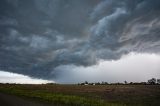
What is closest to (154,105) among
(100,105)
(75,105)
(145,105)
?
(145,105)

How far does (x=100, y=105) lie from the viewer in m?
33.2

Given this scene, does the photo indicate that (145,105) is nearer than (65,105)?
No

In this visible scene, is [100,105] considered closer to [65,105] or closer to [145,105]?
[65,105]

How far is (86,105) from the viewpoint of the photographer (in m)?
32.8

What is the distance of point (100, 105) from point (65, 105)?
A: 5.11 meters

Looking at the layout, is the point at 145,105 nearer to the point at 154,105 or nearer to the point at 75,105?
the point at 154,105

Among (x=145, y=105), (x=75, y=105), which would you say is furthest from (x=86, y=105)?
(x=145, y=105)

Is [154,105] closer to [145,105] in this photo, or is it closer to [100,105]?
[145,105]

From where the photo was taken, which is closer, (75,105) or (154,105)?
(75,105)

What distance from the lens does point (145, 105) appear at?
3706 centimetres

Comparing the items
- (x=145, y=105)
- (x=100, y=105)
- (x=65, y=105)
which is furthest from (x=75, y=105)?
(x=145, y=105)

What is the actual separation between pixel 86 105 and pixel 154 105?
12.4 metres

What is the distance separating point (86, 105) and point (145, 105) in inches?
420

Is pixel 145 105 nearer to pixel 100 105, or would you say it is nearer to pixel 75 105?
pixel 100 105
